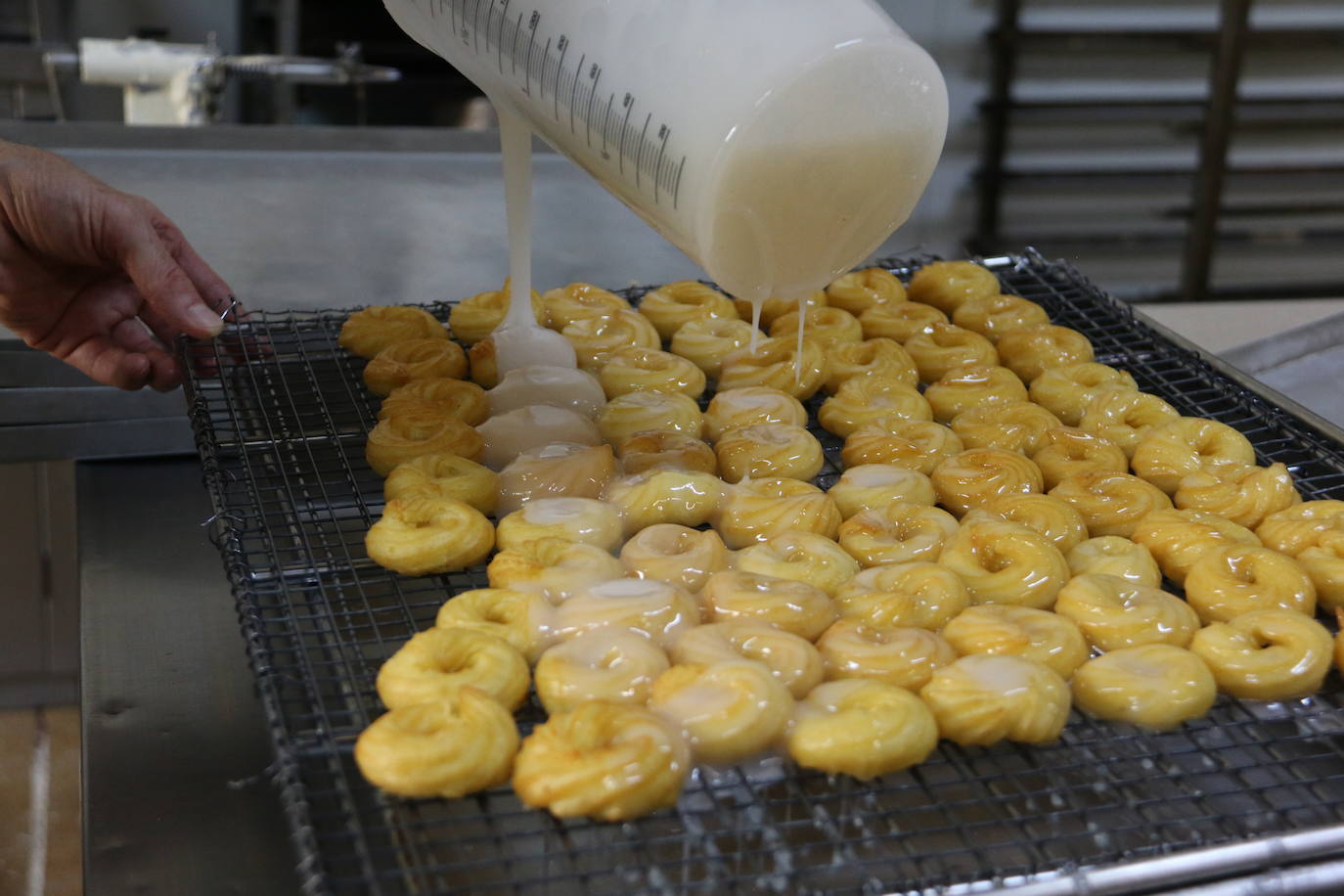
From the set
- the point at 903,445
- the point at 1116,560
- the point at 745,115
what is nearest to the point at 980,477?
the point at 903,445

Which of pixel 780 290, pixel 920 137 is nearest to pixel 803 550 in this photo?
pixel 780 290

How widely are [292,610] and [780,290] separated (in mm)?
539

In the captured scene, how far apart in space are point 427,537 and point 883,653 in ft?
1.50

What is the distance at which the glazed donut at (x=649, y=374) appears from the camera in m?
1.74

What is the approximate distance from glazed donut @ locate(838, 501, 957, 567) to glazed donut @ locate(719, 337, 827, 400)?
0.31 meters

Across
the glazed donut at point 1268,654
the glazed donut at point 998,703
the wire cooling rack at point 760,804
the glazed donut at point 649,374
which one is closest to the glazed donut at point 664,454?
the glazed donut at point 649,374

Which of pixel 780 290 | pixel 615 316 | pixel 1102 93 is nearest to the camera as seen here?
pixel 780 290

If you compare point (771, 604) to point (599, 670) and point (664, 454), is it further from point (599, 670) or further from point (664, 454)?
point (664, 454)

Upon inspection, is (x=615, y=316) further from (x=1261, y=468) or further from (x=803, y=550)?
(x=1261, y=468)

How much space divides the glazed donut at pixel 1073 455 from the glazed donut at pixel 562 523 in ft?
1.72

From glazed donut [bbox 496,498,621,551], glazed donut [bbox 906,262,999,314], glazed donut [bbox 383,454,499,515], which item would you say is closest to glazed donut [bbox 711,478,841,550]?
glazed donut [bbox 496,498,621,551]

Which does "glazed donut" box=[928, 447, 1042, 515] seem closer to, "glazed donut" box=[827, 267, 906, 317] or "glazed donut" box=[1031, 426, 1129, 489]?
"glazed donut" box=[1031, 426, 1129, 489]

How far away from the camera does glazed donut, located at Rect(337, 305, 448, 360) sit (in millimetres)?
1783

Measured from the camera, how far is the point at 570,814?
1.01m
